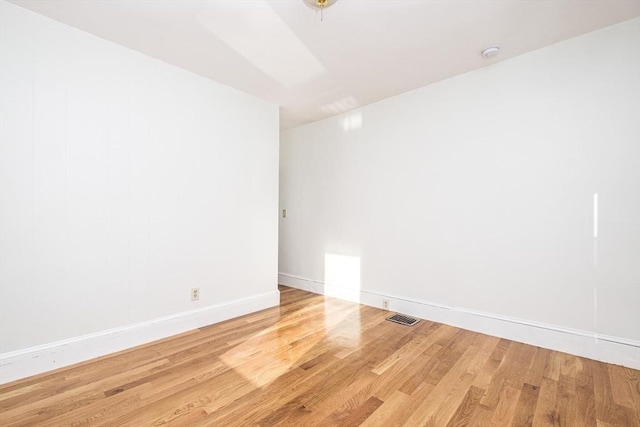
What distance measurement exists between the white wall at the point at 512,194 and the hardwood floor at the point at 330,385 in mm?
454

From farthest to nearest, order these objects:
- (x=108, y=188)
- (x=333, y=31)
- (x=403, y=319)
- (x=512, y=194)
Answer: (x=403, y=319), (x=512, y=194), (x=108, y=188), (x=333, y=31)

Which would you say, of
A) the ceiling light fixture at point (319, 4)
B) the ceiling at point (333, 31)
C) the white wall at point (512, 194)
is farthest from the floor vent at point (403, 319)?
the ceiling light fixture at point (319, 4)

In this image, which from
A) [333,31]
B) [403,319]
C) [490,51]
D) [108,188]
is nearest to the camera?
[333,31]

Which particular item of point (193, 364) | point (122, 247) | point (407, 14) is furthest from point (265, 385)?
point (407, 14)

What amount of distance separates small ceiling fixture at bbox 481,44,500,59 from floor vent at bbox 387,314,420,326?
2.62 metres

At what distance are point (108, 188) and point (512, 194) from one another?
137 inches

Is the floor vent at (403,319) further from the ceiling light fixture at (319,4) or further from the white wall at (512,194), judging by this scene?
the ceiling light fixture at (319,4)

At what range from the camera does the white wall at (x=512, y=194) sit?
216 centimetres

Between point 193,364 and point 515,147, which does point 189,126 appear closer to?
point 193,364

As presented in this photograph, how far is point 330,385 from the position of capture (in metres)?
1.88

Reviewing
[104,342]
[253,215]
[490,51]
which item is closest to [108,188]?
[104,342]

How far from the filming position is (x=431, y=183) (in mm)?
3123

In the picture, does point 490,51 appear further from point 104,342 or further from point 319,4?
point 104,342

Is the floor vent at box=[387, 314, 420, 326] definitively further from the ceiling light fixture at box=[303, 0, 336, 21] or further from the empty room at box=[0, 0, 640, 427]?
the ceiling light fixture at box=[303, 0, 336, 21]
